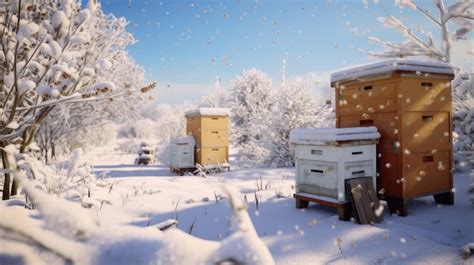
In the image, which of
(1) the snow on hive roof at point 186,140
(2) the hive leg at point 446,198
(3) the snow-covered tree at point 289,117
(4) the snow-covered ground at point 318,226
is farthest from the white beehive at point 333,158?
(3) the snow-covered tree at point 289,117

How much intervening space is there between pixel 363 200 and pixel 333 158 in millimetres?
563

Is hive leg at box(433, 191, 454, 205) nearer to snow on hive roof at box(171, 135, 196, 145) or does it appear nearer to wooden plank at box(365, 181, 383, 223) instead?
wooden plank at box(365, 181, 383, 223)

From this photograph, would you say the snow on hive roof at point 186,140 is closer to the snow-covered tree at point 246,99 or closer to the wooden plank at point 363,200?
the wooden plank at point 363,200

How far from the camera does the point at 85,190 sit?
13.0ft

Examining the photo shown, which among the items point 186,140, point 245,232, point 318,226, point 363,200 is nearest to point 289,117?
point 186,140

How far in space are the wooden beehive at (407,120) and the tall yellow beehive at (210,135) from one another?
16.6 feet

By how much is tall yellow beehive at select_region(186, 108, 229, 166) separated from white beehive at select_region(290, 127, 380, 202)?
502cm

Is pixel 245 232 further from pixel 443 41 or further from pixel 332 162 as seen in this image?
pixel 443 41

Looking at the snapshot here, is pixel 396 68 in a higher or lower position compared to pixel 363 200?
higher

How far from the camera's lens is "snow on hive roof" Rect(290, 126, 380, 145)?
135 inches

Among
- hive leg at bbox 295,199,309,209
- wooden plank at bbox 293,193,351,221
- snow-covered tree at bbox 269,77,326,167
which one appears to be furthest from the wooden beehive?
snow-covered tree at bbox 269,77,326,167

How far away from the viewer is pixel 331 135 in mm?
3439

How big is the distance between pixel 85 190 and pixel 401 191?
407 cm

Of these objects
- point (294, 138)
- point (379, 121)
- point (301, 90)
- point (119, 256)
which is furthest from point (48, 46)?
point (301, 90)
